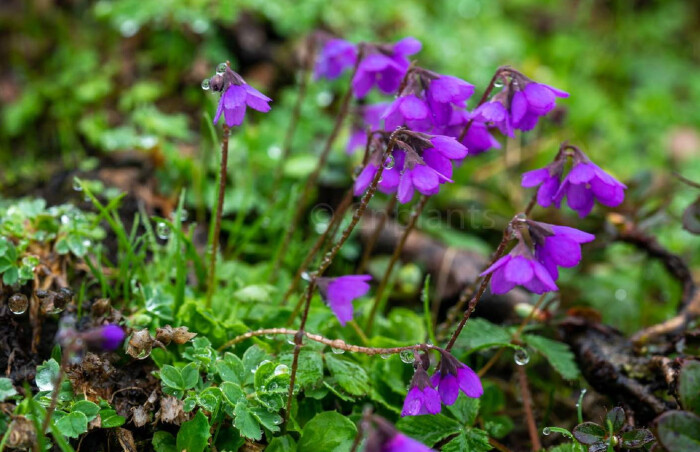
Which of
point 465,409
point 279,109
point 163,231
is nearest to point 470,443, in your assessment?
point 465,409

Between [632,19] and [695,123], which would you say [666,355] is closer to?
[695,123]

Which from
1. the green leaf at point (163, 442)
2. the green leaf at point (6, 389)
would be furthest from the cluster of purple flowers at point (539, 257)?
the green leaf at point (6, 389)

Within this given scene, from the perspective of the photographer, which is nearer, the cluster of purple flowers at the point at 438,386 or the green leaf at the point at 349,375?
the cluster of purple flowers at the point at 438,386

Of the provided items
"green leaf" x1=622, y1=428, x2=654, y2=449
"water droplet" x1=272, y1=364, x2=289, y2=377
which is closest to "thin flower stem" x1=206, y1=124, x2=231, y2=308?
"water droplet" x1=272, y1=364, x2=289, y2=377

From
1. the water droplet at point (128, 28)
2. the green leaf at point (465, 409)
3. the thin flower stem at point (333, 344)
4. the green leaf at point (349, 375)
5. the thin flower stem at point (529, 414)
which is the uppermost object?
the water droplet at point (128, 28)

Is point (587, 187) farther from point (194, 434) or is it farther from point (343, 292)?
point (194, 434)

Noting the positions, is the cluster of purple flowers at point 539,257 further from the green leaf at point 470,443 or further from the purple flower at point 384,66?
the purple flower at point 384,66
